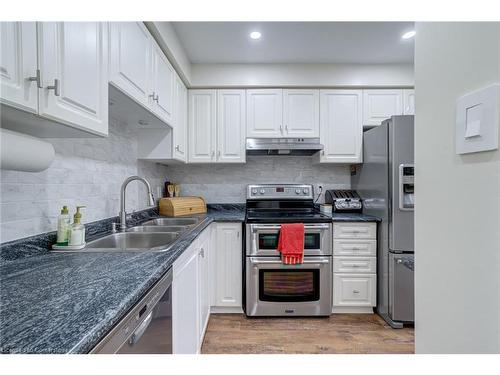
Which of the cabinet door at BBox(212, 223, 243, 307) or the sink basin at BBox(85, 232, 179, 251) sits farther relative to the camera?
the cabinet door at BBox(212, 223, 243, 307)

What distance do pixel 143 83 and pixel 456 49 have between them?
1.56 meters

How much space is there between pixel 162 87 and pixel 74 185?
3.12 feet

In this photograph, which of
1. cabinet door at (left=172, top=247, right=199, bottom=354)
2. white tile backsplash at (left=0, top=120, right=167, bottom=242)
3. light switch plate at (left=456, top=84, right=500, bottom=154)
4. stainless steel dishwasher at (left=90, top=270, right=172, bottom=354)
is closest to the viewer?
light switch plate at (left=456, top=84, right=500, bottom=154)

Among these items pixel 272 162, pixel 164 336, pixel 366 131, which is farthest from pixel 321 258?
pixel 164 336

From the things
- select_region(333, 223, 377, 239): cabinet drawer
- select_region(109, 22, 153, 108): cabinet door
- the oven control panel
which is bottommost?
select_region(333, 223, 377, 239): cabinet drawer

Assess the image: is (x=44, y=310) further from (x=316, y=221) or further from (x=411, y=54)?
(x=411, y=54)

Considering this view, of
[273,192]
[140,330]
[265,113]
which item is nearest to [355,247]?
[273,192]

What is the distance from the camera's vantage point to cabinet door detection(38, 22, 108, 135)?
83cm

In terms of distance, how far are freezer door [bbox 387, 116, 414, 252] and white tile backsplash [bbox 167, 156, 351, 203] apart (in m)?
0.92

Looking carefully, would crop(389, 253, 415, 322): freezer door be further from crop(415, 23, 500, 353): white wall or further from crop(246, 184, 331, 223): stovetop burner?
crop(415, 23, 500, 353): white wall

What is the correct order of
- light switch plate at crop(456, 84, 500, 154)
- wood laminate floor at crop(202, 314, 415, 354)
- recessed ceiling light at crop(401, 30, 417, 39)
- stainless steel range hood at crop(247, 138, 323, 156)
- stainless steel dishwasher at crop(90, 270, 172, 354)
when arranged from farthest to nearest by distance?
1. stainless steel range hood at crop(247, 138, 323, 156)
2. recessed ceiling light at crop(401, 30, 417, 39)
3. wood laminate floor at crop(202, 314, 415, 354)
4. stainless steel dishwasher at crop(90, 270, 172, 354)
5. light switch plate at crop(456, 84, 500, 154)

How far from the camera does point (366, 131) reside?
9.21 ft

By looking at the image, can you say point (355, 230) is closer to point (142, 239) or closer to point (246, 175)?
point (246, 175)

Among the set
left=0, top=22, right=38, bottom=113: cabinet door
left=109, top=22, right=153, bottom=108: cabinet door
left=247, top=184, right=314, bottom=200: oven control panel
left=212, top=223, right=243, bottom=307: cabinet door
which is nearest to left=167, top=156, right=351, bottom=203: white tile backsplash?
left=247, top=184, right=314, bottom=200: oven control panel
